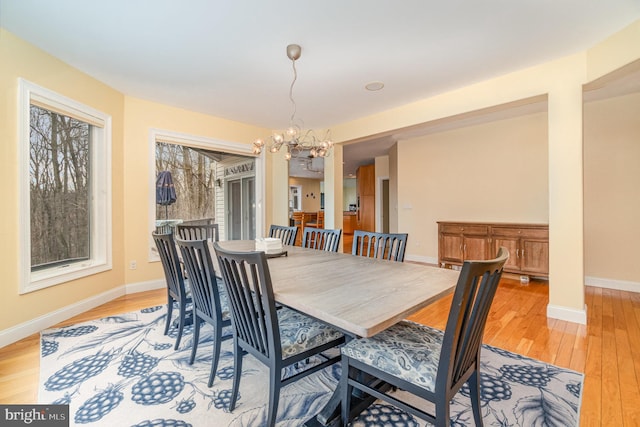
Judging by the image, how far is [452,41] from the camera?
233 centimetres

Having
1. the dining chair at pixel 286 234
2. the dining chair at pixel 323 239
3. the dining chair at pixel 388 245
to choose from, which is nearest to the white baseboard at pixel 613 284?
the dining chair at pixel 388 245

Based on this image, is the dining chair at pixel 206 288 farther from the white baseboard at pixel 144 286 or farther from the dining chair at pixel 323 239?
the white baseboard at pixel 144 286

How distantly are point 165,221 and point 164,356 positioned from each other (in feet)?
8.93

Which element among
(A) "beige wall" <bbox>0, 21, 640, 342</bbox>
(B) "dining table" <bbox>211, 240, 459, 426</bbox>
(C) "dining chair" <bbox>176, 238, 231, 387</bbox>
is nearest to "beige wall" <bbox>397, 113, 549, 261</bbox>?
(A) "beige wall" <bbox>0, 21, 640, 342</bbox>

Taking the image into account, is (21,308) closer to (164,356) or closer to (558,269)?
(164,356)

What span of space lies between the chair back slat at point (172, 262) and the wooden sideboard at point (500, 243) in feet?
13.4

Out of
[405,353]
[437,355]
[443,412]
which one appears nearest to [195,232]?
[405,353]

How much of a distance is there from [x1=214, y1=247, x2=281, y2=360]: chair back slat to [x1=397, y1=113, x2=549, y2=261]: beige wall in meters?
4.70

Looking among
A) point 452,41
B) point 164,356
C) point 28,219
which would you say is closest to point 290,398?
point 164,356

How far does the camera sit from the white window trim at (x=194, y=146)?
3.76 m

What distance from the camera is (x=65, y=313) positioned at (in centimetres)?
276

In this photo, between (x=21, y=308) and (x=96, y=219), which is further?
(x=96, y=219)

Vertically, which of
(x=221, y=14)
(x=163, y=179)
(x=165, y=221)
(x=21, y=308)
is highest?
(x=221, y=14)

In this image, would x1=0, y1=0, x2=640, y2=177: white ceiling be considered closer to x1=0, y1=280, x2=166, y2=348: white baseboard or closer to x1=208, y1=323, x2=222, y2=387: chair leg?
x1=208, y1=323, x2=222, y2=387: chair leg
